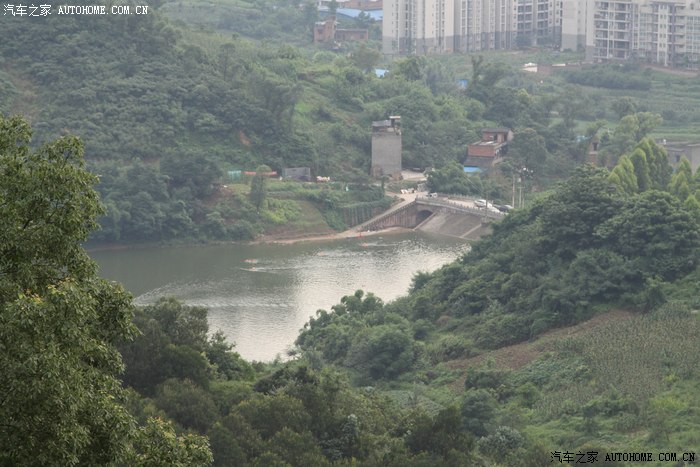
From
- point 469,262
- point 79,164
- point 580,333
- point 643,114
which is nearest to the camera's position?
point 79,164

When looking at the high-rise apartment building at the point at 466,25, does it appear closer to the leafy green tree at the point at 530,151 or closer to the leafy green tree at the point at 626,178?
the leafy green tree at the point at 530,151

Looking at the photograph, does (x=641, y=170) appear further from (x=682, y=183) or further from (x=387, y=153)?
(x=387, y=153)

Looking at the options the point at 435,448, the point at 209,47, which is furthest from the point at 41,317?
the point at 209,47

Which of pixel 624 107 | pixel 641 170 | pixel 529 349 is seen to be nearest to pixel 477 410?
pixel 529 349

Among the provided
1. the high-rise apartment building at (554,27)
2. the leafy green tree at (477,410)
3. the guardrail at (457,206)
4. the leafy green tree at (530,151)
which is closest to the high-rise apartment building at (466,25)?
the high-rise apartment building at (554,27)

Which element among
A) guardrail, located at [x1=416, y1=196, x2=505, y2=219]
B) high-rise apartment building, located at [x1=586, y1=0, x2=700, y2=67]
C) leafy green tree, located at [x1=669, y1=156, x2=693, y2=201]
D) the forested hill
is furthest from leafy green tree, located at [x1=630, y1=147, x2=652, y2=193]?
high-rise apartment building, located at [x1=586, y1=0, x2=700, y2=67]

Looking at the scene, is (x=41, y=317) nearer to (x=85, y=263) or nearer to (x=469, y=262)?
(x=85, y=263)
